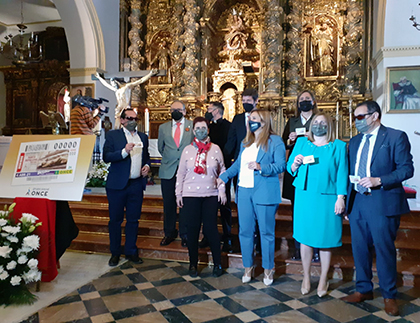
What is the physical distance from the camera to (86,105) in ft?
21.9

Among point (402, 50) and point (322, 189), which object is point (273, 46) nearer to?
point (402, 50)

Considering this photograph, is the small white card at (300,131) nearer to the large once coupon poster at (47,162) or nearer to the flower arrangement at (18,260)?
the large once coupon poster at (47,162)

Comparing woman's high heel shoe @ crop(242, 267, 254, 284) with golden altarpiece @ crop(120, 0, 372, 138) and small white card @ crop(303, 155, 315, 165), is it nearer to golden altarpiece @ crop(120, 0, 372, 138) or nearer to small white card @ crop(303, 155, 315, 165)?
small white card @ crop(303, 155, 315, 165)

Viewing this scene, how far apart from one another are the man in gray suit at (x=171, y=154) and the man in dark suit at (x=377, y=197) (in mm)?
1950

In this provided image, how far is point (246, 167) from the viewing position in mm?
3268

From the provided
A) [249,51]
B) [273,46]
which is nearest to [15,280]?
[273,46]

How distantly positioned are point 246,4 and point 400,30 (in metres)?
4.68

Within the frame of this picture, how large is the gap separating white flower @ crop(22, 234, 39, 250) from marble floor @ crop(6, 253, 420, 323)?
0.49 metres

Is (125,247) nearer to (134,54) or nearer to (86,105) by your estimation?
(86,105)

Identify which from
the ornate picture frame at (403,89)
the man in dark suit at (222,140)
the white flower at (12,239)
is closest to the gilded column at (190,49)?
the ornate picture frame at (403,89)

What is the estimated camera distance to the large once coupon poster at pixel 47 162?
124 inches

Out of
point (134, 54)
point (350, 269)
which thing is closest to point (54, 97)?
point (134, 54)

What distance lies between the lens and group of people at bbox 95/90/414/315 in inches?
106

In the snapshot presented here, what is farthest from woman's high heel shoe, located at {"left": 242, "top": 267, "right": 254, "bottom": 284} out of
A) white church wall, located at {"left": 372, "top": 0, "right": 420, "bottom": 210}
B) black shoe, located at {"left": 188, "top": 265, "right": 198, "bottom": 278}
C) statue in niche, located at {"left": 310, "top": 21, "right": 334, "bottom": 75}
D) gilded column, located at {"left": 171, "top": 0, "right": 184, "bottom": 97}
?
statue in niche, located at {"left": 310, "top": 21, "right": 334, "bottom": 75}
